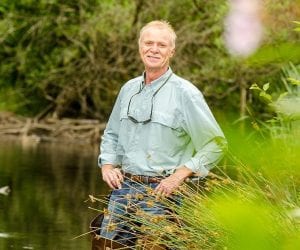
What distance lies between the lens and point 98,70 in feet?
75.6

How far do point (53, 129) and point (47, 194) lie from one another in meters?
10.0

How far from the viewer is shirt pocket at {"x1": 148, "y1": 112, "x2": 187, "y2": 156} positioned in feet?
16.2

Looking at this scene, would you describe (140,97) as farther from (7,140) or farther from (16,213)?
(7,140)

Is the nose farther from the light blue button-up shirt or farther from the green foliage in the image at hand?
the green foliage

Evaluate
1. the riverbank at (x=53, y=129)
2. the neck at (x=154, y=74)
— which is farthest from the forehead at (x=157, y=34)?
the riverbank at (x=53, y=129)

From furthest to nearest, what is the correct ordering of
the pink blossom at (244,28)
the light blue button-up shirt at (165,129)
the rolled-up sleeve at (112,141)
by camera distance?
the rolled-up sleeve at (112,141) < the light blue button-up shirt at (165,129) < the pink blossom at (244,28)

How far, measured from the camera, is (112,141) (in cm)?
538

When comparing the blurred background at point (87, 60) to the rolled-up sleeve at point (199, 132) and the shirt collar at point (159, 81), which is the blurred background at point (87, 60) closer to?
the shirt collar at point (159, 81)

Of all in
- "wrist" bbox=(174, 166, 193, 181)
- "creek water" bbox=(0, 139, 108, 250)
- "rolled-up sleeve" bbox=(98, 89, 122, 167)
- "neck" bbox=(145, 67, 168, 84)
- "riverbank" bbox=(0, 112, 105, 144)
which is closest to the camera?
"wrist" bbox=(174, 166, 193, 181)

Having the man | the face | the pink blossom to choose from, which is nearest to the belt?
the man

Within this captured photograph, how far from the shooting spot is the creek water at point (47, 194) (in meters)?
8.78

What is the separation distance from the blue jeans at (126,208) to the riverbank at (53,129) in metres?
16.0

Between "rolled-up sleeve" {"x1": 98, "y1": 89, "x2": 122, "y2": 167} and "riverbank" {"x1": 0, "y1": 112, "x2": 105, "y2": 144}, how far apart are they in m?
15.6

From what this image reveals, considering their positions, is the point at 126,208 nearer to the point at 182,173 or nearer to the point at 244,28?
the point at 182,173
